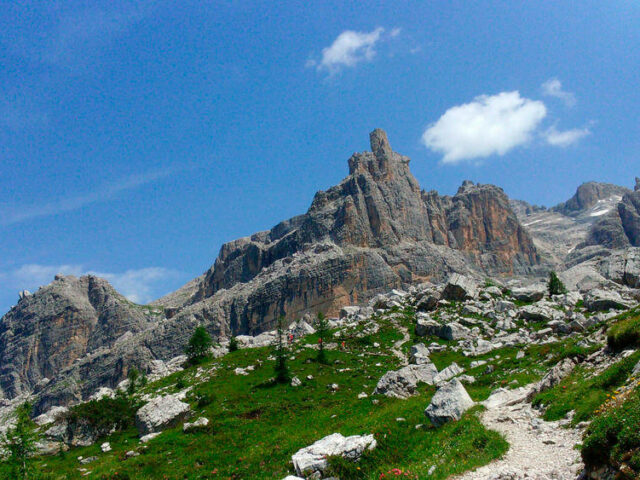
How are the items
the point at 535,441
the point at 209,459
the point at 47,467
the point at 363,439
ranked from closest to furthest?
the point at 535,441
the point at 363,439
the point at 209,459
the point at 47,467

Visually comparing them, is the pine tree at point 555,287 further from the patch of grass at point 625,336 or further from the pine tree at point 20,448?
the pine tree at point 20,448

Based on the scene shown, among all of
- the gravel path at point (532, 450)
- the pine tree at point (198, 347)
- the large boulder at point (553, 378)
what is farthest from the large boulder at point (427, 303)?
the gravel path at point (532, 450)

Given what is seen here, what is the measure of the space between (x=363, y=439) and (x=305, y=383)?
3027cm

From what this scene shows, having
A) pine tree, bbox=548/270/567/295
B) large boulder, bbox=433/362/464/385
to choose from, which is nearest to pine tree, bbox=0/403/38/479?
large boulder, bbox=433/362/464/385

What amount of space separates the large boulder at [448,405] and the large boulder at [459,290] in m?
59.0

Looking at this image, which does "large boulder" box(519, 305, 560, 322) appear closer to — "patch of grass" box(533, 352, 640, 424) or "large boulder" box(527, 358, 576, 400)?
"large boulder" box(527, 358, 576, 400)

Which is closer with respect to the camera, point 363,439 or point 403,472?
point 403,472

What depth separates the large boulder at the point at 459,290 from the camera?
77.6 meters

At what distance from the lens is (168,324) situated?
171250 millimetres

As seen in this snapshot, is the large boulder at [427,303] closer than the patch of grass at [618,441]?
No

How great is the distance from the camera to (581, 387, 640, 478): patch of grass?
10.3 meters

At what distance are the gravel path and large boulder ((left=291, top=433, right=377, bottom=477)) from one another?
556cm

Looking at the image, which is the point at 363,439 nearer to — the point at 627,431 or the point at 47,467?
the point at 627,431

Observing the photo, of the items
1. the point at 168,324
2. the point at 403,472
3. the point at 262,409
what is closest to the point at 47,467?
the point at 262,409
